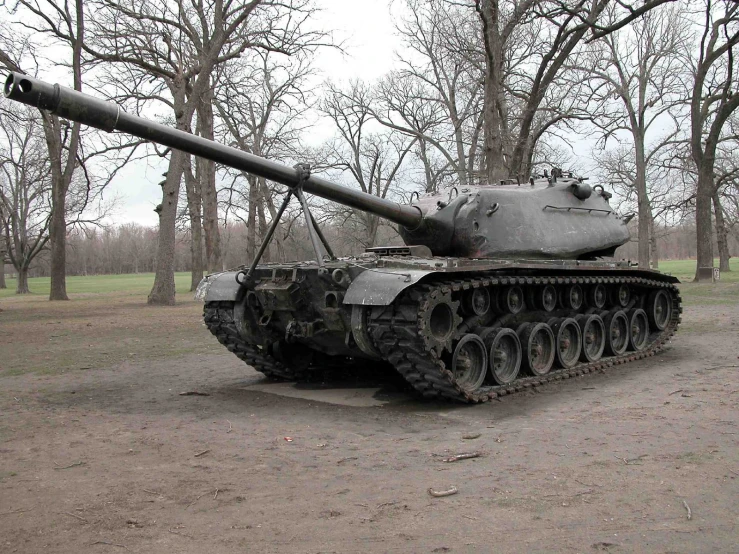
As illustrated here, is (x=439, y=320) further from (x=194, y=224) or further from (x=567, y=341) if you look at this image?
(x=194, y=224)

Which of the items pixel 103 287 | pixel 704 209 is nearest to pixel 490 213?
pixel 704 209

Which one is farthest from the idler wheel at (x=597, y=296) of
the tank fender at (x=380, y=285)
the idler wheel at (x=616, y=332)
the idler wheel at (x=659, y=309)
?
the tank fender at (x=380, y=285)

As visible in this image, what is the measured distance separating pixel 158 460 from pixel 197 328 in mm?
11095

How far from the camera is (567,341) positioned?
33.0 ft

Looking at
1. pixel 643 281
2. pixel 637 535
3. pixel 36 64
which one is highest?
pixel 36 64

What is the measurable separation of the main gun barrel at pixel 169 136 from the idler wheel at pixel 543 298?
6.30 feet

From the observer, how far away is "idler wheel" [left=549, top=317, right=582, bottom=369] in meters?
9.78

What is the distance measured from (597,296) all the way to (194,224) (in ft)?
87.7

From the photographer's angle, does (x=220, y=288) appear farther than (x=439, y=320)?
Yes

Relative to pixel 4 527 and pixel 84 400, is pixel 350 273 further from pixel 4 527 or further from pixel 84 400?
pixel 4 527

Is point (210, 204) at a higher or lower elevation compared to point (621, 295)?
higher

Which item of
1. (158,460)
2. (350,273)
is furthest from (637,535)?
(350,273)

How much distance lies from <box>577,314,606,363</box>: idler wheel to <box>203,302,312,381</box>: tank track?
13.6 ft

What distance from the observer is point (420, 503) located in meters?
4.53
